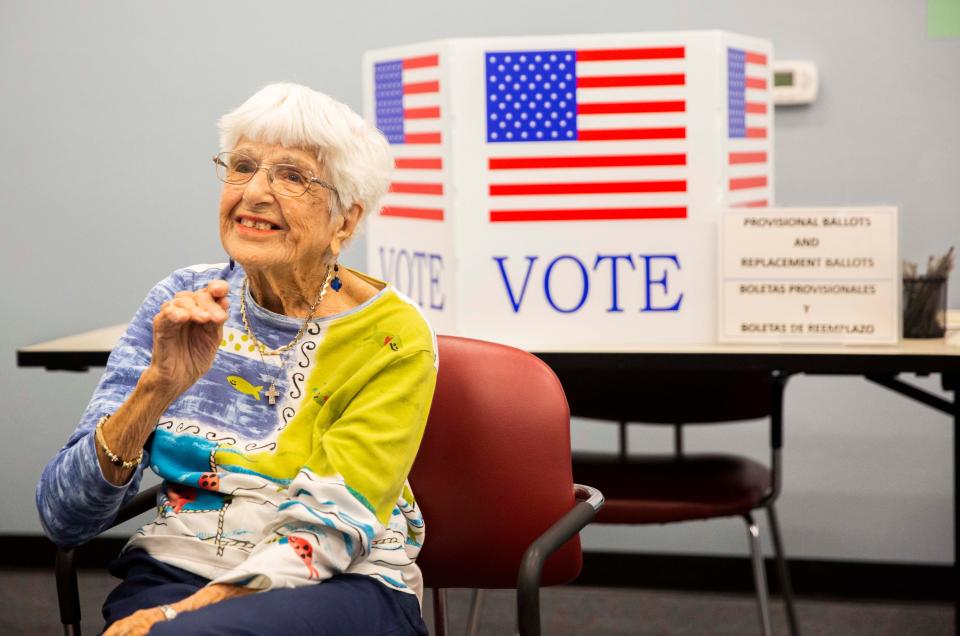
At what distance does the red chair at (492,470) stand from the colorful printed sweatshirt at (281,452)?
138mm

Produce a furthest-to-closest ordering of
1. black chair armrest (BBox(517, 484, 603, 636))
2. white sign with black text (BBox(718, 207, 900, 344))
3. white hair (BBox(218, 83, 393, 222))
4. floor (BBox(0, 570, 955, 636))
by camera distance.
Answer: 1. floor (BBox(0, 570, 955, 636))
2. white sign with black text (BBox(718, 207, 900, 344))
3. white hair (BBox(218, 83, 393, 222))
4. black chair armrest (BBox(517, 484, 603, 636))

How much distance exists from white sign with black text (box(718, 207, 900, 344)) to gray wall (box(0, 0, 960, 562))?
840 millimetres

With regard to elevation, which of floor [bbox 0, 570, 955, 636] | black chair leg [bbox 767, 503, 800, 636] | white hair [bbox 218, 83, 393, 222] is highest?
white hair [bbox 218, 83, 393, 222]

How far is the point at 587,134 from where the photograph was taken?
233 cm

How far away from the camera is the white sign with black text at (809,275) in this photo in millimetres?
2260

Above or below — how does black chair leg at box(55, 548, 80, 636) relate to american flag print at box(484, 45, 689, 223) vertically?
below

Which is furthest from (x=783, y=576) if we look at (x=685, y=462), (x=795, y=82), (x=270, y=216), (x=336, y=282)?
(x=270, y=216)

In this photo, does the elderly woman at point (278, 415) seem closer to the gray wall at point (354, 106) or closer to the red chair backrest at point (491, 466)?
the red chair backrest at point (491, 466)

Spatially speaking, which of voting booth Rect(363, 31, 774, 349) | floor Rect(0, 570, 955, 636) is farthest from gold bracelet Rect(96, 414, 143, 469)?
floor Rect(0, 570, 955, 636)

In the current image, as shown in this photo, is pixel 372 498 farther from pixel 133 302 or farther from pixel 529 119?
pixel 133 302

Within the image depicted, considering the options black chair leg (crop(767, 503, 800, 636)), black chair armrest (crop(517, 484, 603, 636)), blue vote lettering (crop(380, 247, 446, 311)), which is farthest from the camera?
black chair leg (crop(767, 503, 800, 636))

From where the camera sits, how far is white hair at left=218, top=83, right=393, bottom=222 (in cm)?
163

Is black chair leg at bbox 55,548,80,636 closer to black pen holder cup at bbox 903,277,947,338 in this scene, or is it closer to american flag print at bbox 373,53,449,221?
american flag print at bbox 373,53,449,221

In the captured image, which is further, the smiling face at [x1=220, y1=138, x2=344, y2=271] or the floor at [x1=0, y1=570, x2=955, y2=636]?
the floor at [x1=0, y1=570, x2=955, y2=636]
